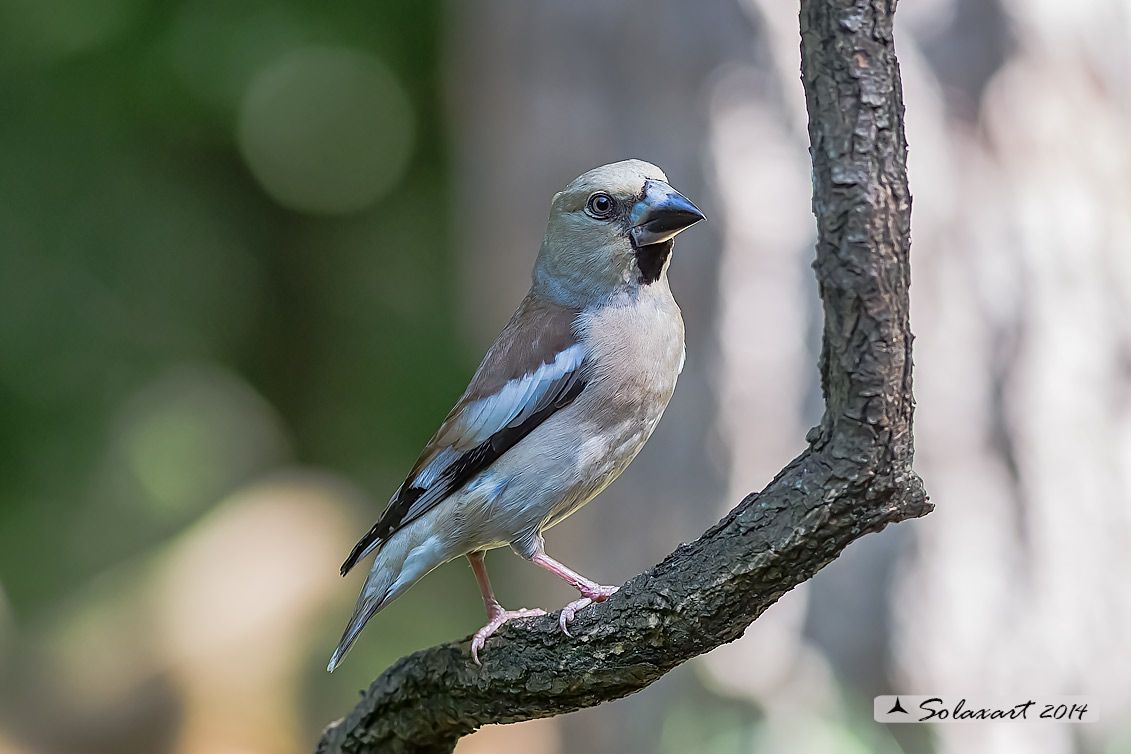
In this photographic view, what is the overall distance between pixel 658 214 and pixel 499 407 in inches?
29.3

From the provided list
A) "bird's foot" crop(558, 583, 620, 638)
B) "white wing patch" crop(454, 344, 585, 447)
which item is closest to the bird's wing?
"white wing patch" crop(454, 344, 585, 447)

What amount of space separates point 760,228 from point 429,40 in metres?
4.93

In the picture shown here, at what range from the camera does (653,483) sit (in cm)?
579

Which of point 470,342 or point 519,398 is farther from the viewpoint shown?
point 470,342

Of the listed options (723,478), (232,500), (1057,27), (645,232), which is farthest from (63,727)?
(1057,27)

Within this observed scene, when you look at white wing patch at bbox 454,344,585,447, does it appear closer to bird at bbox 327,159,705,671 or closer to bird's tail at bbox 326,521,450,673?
bird at bbox 327,159,705,671

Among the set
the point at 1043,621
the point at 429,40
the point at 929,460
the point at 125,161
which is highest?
the point at 429,40

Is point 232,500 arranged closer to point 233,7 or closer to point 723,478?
point 233,7

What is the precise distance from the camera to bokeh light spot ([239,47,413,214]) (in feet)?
28.7

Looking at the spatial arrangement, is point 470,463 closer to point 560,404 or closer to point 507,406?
point 507,406

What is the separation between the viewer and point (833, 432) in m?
2.00

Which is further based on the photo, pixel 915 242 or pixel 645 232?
pixel 915 242
